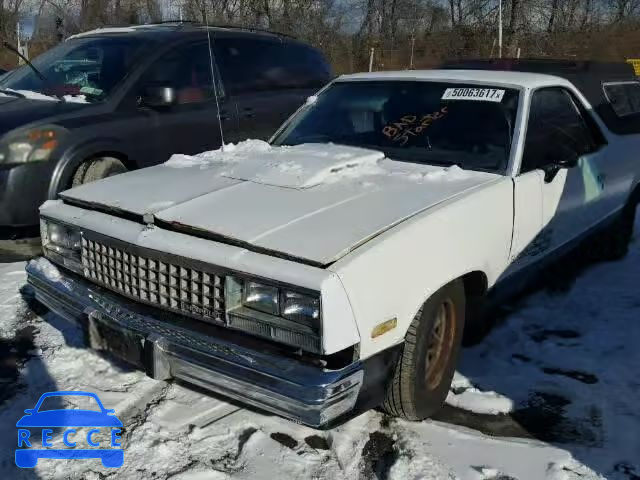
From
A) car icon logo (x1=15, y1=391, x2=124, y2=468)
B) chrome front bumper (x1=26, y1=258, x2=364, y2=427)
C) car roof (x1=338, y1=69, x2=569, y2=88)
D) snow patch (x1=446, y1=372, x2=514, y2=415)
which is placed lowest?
snow patch (x1=446, y1=372, x2=514, y2=415)

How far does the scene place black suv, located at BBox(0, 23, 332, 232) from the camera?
16.9 feet

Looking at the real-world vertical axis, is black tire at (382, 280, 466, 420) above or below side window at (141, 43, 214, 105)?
below

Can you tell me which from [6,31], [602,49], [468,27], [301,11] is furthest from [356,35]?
[6,31]

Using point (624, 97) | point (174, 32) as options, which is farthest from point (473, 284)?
point (174, 32)

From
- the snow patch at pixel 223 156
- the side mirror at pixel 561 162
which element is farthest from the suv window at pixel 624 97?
the snow patch at pixel 223 156

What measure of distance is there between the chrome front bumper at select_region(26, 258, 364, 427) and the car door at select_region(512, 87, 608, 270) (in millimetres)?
1542

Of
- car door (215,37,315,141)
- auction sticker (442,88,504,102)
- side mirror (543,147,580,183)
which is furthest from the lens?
car door (215,37,315,141)

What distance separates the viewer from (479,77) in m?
4.11

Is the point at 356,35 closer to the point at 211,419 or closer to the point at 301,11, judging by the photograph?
the point at 301,11

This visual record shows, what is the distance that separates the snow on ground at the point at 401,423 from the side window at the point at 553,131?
1.08 meters

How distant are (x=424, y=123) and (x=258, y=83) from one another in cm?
299

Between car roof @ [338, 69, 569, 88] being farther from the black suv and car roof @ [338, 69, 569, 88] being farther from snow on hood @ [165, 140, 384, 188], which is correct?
the black suv

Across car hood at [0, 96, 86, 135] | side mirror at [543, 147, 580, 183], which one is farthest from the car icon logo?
car hood at [0, 96, 86, 135]

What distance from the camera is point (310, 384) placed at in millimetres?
2471
